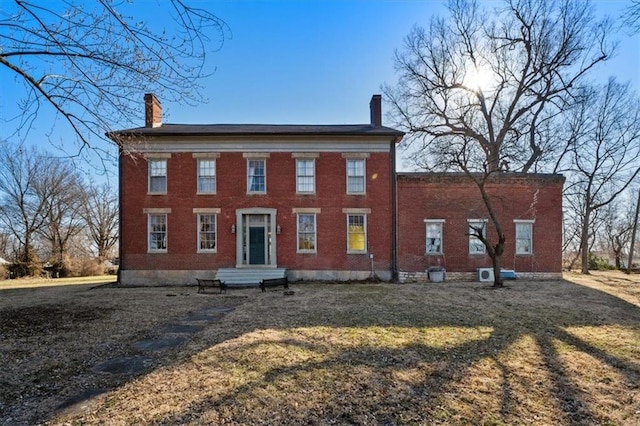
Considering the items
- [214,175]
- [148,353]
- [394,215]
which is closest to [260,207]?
[214,175]

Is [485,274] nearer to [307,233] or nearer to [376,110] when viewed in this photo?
[307,233]

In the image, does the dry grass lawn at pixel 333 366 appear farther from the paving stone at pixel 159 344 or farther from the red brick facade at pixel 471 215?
the red brick facade at pixel 471 215

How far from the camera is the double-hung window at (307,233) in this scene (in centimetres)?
1811

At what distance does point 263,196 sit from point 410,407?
14670 millimetres

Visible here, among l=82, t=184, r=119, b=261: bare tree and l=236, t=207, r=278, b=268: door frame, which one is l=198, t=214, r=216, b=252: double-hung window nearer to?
l=236, t=207, r=278, b=268: door frame

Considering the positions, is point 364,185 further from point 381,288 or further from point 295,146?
point 381,288

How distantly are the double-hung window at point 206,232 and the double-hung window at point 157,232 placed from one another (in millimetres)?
1700

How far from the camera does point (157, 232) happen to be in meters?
18.2

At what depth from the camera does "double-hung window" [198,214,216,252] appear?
18.0 meters

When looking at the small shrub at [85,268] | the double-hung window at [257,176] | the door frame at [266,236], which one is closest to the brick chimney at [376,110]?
the double-hung window at [257,176]

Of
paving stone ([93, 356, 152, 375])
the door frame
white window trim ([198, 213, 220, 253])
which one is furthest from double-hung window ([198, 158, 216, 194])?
paving stone ([93, 356, 152, 375])

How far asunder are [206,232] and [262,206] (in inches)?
118

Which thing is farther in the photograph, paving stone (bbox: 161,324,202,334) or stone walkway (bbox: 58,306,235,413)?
paving stone (bbox: 161,324,202,334)

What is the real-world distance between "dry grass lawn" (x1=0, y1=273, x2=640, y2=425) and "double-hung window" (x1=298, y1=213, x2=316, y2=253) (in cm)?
713
